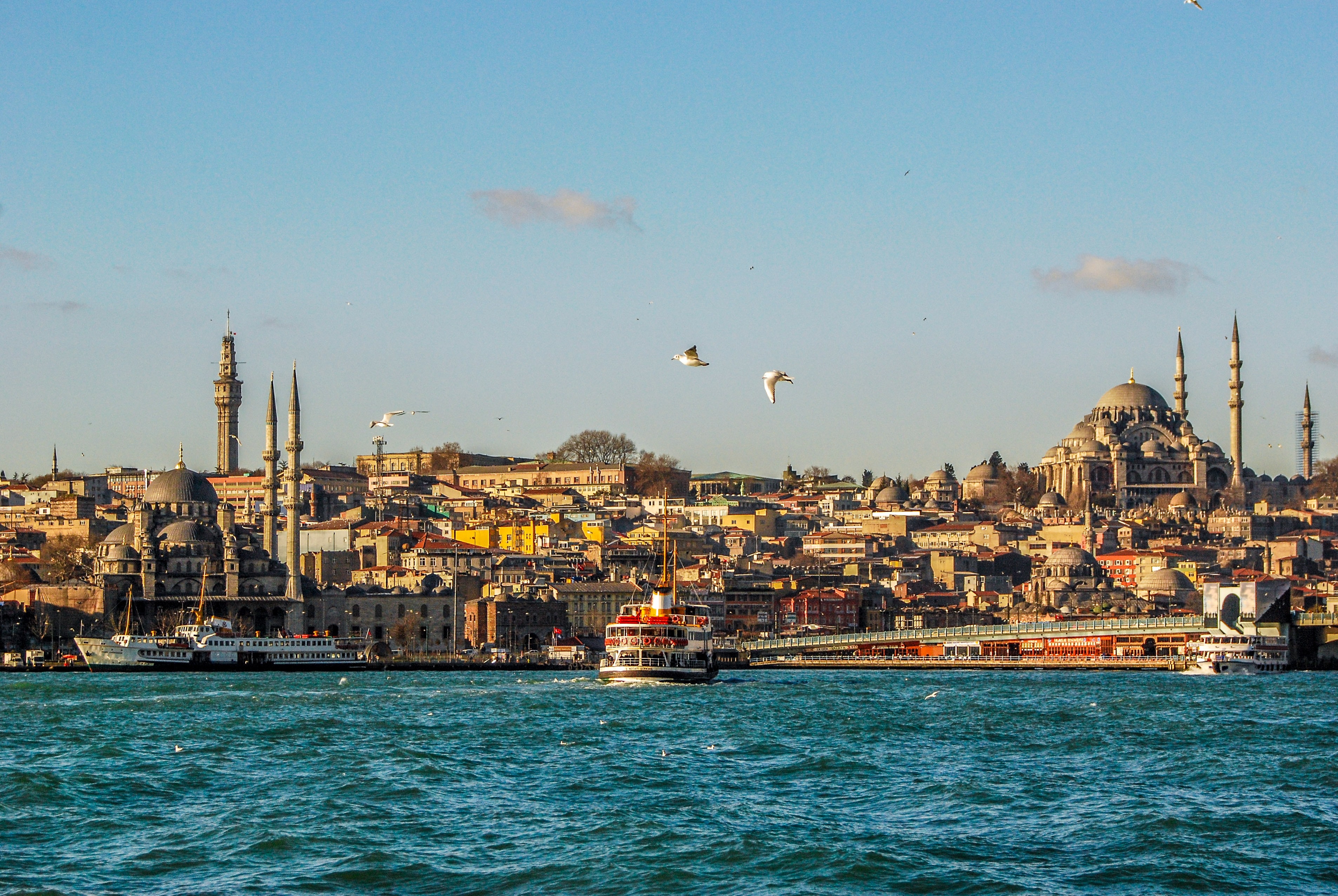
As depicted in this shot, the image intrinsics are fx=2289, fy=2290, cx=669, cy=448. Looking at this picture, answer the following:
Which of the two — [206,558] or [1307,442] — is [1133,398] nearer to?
[1307,442]

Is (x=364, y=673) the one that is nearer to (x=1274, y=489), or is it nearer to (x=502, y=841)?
(x=502, y=841)

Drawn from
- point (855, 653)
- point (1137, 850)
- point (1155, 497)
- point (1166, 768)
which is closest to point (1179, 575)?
point (855, 653)

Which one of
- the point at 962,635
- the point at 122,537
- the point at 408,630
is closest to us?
the point at 962,635

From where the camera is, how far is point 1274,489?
132 m

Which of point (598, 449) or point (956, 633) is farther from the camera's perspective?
point (598, 449)

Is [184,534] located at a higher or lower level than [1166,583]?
higher

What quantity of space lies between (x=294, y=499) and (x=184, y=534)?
5166mm

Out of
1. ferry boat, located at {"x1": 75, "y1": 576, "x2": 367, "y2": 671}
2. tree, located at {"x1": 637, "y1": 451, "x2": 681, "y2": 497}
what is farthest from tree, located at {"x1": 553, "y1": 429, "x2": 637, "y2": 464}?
ferry boat, located at {"x1": 75, "y1": 576, "x2": 367, "y2": 671}

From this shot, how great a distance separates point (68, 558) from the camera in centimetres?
8944

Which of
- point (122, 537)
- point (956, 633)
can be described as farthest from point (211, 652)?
point (956, 633)

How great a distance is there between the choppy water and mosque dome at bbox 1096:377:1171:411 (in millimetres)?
95546

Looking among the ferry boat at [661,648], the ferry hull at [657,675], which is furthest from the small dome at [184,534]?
the ferry hull at [657,675]

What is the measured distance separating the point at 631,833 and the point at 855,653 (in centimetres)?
5421

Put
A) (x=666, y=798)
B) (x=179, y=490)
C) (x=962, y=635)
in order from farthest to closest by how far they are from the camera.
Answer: (x=179, y=490) → (x=962, y=635) → (x=666, y=798)
